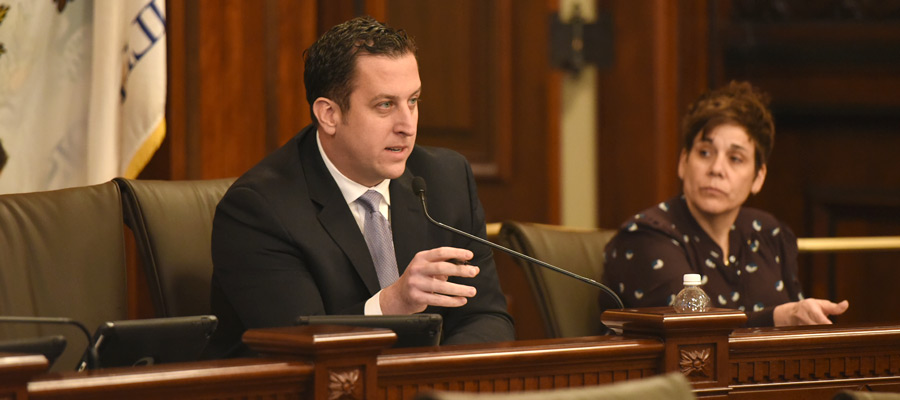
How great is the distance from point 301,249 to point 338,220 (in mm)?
97

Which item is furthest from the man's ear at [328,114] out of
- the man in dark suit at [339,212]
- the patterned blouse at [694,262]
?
the patterned blouse at [694,262]

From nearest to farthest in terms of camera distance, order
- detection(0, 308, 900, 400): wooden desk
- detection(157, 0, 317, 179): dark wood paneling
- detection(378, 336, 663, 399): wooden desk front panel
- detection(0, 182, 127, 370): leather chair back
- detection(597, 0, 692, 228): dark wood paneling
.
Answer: detection(0, 308, 900, 400): wooden desk < detection(378, 336, 663, 399): wooden desk front panel < detection(0, 182, 127, 370): leather chair back < detection(157, 0, 317, 179): dark wood paneling < detection(597, 0, 692, 228): dark wood paneling

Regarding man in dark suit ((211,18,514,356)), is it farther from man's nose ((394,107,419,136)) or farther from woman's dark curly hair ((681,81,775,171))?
woman's dark curly hair ((681,81,775,171))

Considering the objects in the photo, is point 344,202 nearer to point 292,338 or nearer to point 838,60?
point 292,338

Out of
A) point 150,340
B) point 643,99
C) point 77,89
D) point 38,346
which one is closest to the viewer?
point 38,346

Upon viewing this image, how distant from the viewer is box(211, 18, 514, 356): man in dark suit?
2168 mm

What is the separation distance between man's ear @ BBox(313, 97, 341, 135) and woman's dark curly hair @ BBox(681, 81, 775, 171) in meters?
0.99

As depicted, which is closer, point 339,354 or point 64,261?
point 339,354

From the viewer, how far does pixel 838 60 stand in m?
4.15

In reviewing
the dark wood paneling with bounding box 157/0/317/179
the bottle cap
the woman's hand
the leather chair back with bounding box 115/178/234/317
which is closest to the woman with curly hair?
the woman's hand

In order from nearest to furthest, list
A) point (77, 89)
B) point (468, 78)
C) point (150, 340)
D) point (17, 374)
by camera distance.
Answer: point (17, 374), point (150, 340), point (77, 89), point (468, 78)

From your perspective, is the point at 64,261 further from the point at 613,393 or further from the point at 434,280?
the point at 613,393

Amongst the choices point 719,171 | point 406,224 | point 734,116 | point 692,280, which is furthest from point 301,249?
point 734,116

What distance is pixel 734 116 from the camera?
9.14ft
